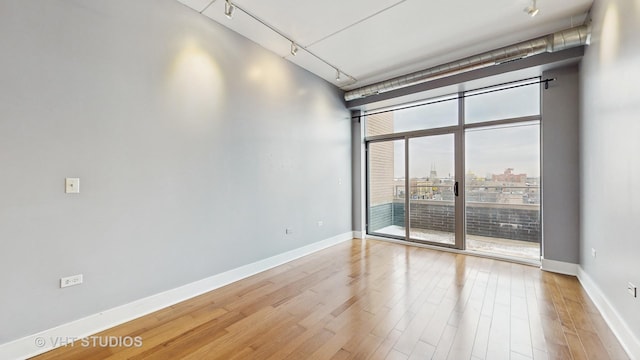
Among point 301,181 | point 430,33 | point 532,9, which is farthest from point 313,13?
point 301,181

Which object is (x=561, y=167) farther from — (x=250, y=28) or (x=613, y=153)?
(x=250, y=28)

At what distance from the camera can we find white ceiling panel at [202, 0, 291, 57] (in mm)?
2990

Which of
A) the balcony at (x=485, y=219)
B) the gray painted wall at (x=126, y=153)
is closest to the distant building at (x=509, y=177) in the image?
the balcony at (x=485, y=219)

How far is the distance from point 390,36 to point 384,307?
11.4 ft

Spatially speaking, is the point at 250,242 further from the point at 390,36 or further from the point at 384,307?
the point at 390,36

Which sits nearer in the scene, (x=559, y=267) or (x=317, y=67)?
(x=559, y=267)

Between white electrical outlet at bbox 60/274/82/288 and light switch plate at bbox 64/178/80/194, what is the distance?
0.73 m

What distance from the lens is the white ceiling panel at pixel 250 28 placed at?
2.99m

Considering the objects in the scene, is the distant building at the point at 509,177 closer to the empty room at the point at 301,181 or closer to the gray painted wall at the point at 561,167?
the empty room at the point at 301,181

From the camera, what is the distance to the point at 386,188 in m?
5.62

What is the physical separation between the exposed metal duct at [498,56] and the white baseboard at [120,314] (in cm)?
371

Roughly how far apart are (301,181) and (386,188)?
2.17 m

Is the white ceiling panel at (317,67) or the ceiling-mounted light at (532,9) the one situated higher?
the white ceiling panel at (317,67)

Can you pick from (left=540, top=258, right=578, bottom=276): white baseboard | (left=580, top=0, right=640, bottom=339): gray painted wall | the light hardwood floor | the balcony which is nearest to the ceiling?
(left=580, top=0, right=640, bottom=339): gray painted wall
